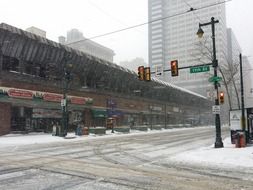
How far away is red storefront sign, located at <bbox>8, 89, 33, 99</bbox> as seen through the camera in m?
34.5

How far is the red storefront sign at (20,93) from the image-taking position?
34.5 meters

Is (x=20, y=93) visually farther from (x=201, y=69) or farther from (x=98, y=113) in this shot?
(x=201, y=69)

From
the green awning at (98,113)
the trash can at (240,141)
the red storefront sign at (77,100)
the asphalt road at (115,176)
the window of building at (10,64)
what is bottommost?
the asphalt road at (115,176)

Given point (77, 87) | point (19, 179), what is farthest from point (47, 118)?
point (19, 179)

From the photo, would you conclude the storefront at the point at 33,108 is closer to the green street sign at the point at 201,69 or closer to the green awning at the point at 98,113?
the green awning at the point at 98,113

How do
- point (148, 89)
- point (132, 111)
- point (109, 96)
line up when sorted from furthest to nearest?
point (148, 89) → point (132, 111) → point (109, 96)

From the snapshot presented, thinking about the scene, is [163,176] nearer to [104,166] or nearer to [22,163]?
[104,166]

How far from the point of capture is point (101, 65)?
49.4 metres

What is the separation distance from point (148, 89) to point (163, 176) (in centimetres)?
5801

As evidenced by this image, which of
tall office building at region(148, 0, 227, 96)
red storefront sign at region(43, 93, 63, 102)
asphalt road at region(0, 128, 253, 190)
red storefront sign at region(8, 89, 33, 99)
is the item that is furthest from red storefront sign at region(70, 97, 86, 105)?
asphalt road at region(0, 128, 253, 190)

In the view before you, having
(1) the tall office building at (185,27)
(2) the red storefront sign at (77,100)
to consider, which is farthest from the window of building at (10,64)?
(1) the tall office building at (185,27)

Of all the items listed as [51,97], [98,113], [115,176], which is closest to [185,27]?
[98,113]

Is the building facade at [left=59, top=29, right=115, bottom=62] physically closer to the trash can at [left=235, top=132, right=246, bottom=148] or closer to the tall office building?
the tall office building

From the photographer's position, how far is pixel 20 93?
35594 millimetres
